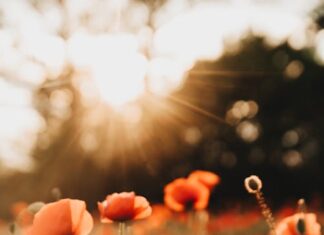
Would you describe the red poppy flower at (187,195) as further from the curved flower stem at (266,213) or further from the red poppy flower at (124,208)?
the curved flower stem at (266,213)

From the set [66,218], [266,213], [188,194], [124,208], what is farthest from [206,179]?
[266,213]

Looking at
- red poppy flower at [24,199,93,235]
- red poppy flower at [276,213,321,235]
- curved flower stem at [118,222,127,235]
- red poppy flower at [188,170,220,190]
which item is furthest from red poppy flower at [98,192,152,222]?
red poppy flower at [188,170,220,190]

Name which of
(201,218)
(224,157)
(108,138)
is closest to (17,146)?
(108,138)

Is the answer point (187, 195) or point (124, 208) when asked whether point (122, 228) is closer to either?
point (124, 208)

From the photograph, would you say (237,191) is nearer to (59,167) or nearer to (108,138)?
(108,138)

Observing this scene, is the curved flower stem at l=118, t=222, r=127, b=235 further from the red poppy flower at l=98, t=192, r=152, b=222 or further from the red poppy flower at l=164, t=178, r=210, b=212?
the red poppy flower at l=164, t=178, r=210, b=212

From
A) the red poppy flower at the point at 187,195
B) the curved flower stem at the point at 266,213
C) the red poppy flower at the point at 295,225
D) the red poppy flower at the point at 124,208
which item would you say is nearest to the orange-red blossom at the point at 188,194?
the red poppy flower at the point at 187,195

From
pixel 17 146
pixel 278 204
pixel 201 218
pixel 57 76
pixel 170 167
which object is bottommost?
pixel 201 218
